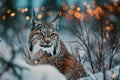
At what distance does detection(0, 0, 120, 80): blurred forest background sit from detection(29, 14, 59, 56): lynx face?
0.20ft

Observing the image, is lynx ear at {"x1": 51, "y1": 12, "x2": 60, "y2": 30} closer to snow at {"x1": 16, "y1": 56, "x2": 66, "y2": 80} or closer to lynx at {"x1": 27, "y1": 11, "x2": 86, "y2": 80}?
lynx at {"x1": 27, "y1": 11, "x2": 86, "y2": 80}

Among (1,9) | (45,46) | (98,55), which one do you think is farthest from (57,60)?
(1,9)

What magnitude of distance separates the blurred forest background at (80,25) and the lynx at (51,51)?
0.20 ft

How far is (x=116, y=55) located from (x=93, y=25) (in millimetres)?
403

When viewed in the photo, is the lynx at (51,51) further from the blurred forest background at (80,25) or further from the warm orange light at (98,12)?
the warm orange light at (98,12)

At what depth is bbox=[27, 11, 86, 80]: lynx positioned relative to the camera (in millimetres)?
3568

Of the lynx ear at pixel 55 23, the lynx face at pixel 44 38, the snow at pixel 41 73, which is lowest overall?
the snow at pixel 41 73

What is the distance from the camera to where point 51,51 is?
11.8 feet

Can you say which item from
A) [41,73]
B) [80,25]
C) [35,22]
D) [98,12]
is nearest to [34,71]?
[41,73]

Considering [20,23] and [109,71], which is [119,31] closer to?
[109,71]

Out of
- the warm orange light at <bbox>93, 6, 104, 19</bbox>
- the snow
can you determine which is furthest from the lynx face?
the warm orange light at <bbox>93, 6, 104, 19</bbox>

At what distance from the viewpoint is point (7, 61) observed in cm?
348

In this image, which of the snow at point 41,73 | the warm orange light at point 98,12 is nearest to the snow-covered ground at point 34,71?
the snow at point 41,73

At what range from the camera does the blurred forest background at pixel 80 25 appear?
3549mm
